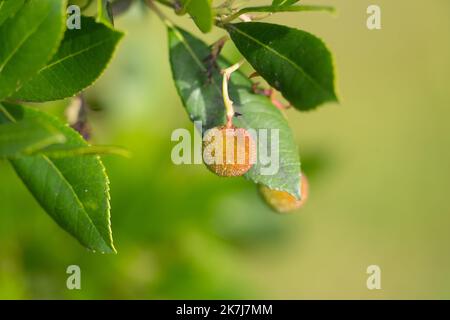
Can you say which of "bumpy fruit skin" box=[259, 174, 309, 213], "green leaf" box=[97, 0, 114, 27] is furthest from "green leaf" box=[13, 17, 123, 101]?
"bumpy fruit skin" box=[259, 174, 309, 213]

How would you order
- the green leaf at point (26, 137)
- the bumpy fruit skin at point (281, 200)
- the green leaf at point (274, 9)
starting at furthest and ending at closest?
1. the bumpy fruit skin at point (281, 200)
2. the green leaf at point (274, 9)
3. the green leaf at point (26, 137)

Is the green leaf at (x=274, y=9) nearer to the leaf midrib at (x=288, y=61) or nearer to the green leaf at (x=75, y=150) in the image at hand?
the leaf midrib at (x=288, y=61)

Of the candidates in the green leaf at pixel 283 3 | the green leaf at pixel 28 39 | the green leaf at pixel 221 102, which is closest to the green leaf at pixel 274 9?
the green leaf at pixel 283 3

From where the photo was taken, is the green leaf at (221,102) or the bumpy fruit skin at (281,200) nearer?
the green leaf at (221,102)

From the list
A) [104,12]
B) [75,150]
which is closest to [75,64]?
[104,12]

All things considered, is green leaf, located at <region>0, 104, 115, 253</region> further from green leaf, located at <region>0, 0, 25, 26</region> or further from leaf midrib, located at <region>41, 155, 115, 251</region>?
green leaf, located at <region>0, 0, 25, 26</region>

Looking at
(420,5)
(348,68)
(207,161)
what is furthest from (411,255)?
(207,161)
